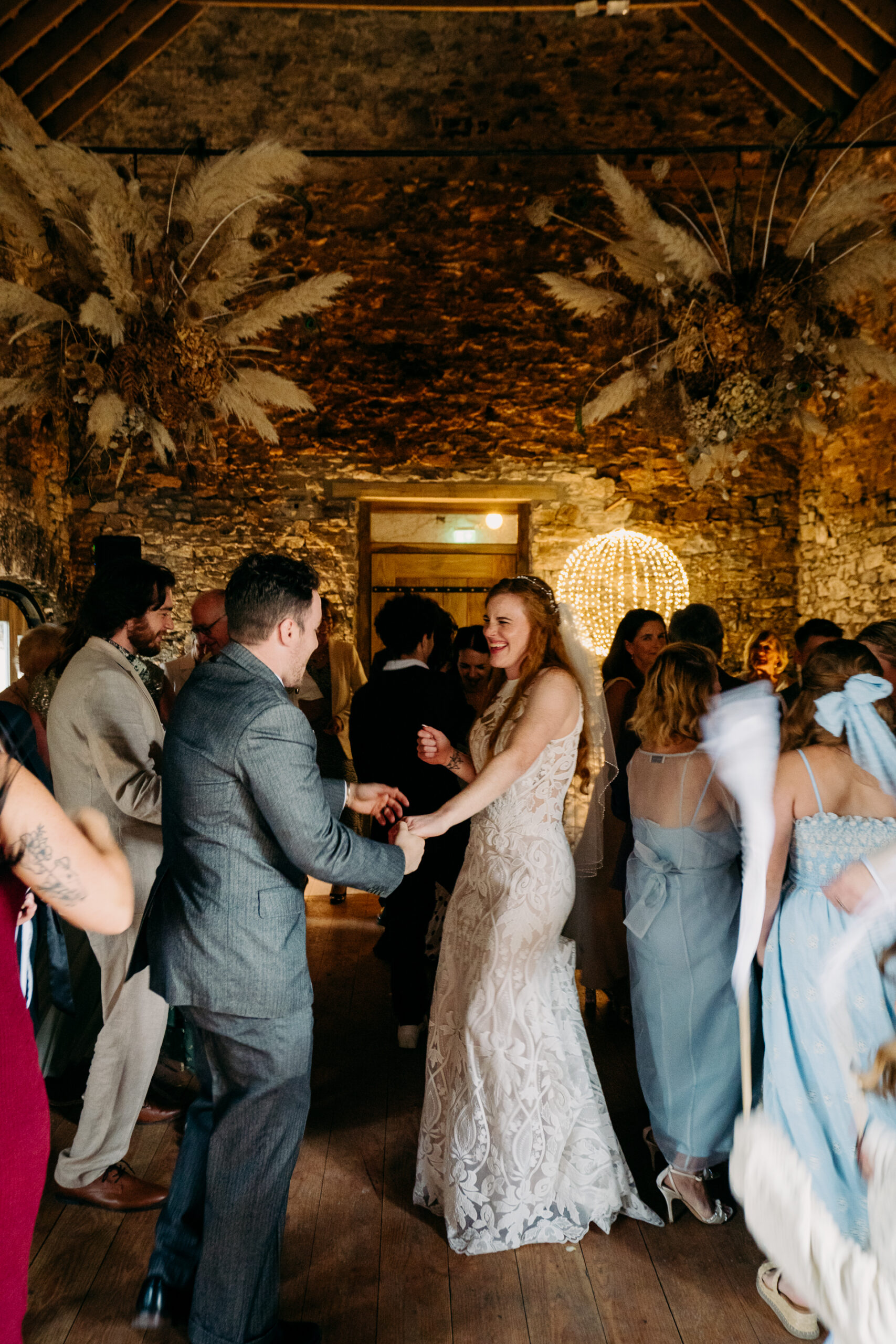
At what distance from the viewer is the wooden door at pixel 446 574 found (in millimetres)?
7523

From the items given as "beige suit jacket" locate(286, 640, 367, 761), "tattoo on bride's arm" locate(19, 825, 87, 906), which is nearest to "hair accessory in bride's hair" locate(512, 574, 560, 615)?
"tattoo on bride's arm" locate(19, 825, 87, 906)

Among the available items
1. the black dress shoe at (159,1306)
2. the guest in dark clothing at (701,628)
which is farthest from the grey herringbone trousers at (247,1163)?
the guest in dark clothing at (701,628)

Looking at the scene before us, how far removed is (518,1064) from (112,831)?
1.29 m

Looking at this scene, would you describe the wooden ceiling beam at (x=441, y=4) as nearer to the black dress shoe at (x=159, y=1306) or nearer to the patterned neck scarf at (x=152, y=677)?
the patterned neck scarf at (x=152, y=677)

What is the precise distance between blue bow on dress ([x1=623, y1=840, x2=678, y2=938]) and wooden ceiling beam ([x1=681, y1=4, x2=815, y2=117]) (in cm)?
639

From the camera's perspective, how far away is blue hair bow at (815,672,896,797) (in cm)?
200

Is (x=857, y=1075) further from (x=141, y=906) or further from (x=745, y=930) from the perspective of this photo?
(x=141, y=906)

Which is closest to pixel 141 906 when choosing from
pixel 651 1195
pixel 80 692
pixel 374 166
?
pixel 80 692

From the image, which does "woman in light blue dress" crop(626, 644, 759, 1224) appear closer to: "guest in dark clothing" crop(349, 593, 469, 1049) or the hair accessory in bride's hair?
the hair accessory in bride's hair

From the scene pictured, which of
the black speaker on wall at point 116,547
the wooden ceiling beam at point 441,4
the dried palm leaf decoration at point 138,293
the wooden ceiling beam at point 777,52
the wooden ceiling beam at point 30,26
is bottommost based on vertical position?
the black speaker on wall at point 116,547

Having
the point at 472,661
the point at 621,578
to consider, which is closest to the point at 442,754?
the point at 472,661

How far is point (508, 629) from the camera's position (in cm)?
254

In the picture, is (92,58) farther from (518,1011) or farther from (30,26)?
(518,1011)

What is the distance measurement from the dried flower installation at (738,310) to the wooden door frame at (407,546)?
284cm
